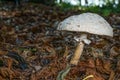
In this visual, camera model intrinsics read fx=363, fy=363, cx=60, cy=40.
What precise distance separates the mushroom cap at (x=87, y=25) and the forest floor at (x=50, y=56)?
48 centimetres

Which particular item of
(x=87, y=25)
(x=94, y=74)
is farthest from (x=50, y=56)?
(x=87, y=25)

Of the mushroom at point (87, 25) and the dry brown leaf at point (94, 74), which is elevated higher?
the mushroom at point (87, 25)

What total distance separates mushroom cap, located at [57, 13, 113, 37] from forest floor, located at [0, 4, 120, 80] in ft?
1.56

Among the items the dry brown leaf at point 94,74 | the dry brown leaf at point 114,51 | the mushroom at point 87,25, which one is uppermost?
the mushroom at point 87,25

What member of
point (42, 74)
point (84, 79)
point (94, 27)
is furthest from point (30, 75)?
point (94, 27)

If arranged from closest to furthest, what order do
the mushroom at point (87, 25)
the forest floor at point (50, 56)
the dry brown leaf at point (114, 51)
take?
the mushroom at point (87, 25) → the forest floor at point (50, 56) → the dry brown leaf at point (114, 51)

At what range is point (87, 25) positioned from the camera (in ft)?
13.1

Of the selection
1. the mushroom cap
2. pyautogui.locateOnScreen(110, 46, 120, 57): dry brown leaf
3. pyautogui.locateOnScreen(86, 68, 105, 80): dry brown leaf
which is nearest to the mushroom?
the mushroom cap

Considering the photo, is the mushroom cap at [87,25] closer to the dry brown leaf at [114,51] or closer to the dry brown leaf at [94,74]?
the dry brown leaf at [94,74]

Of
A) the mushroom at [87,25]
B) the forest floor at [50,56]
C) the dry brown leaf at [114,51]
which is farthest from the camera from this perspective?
the dry brown leaf at [114,51]

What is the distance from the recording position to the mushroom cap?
3.98 meters

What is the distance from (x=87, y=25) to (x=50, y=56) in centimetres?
103

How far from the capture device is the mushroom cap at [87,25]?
13.1 feet

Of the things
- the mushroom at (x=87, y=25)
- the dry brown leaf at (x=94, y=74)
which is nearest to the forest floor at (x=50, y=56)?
the dry brown leaf at (x=94, y=74)
